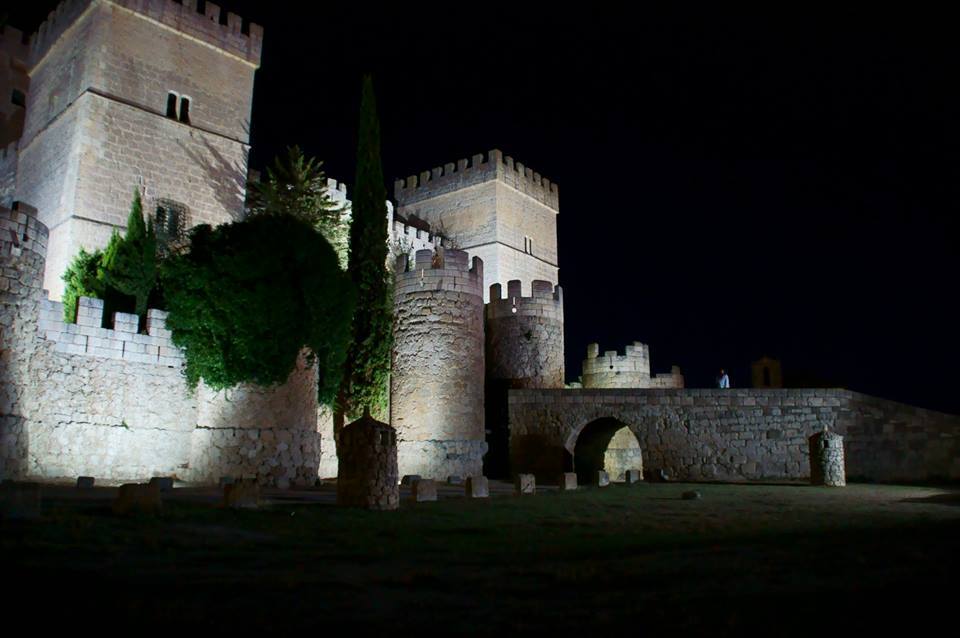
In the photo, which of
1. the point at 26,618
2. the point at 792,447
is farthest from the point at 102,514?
the point at 792,447

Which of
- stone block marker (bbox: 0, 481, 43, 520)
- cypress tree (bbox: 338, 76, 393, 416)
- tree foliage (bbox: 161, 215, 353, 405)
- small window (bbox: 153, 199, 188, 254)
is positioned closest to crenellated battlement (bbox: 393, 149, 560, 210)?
cypress tree (bbox: 338, 76, 393, 416)

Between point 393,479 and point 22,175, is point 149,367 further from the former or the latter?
point 22,175

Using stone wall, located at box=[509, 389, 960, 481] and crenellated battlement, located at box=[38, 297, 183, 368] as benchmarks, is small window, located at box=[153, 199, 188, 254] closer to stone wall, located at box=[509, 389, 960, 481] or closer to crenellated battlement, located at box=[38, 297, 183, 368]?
crenellated battlement, located at box=[38, 297, 183, 368]

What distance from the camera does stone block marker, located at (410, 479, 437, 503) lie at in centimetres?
1094

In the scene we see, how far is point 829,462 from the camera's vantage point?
16.6 m

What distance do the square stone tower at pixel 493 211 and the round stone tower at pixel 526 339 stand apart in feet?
32.0

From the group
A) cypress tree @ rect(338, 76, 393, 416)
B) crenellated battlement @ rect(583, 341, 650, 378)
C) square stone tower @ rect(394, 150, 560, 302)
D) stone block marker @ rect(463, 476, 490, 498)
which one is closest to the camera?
stone block marker @ rect(463, 476, 490, 498)

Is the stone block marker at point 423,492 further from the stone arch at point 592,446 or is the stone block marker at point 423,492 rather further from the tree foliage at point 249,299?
the stone arch at point 592,446

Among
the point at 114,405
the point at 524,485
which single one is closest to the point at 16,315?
the point at 114,405

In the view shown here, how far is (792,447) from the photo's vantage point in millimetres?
19469

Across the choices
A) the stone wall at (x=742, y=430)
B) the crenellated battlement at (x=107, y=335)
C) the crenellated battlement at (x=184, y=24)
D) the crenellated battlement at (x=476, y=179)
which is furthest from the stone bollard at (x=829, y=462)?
the crenellated battlement at (x=476, y=179)

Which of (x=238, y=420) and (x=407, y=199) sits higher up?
(x=407, y=199)

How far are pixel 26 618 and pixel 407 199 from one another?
3500 cm

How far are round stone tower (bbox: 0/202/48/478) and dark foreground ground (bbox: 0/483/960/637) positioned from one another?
3.79 metres
